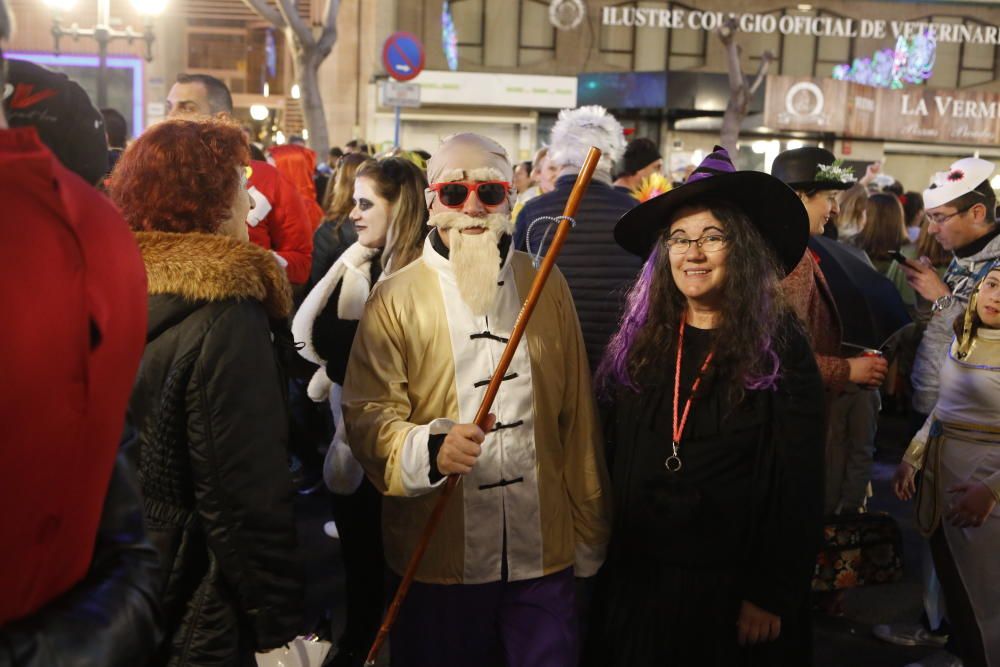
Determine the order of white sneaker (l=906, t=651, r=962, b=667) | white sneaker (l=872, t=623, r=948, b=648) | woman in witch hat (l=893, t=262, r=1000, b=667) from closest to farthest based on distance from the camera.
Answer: woman in witch hat (l=893, t=262, r=1000, b=667)
white sneaker (l=906, t=651, r=962, b=667)
white sneaker (l=872, t=623, r=948, b=648)

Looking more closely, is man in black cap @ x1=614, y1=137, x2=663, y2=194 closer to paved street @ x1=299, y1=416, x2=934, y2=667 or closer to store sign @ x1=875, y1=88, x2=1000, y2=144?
paved street @ x1=299, y1=416, x2=934, y2=667

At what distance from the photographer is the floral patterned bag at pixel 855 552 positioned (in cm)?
404

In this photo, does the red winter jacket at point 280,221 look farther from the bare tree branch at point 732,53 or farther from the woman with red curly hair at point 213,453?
the bare tree branch at point 732,53

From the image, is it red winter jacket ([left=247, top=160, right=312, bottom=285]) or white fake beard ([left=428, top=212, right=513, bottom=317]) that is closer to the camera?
white fake beard ([left=428, top=212, right=513, bottom=317])

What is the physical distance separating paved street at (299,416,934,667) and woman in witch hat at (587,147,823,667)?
1.86 meters

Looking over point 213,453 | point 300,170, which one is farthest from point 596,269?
point 300,170

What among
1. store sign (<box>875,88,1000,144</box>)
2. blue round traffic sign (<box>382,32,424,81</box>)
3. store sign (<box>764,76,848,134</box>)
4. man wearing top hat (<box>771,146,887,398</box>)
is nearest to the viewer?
man wearing top hat (<box>771,146,887,398</box>)

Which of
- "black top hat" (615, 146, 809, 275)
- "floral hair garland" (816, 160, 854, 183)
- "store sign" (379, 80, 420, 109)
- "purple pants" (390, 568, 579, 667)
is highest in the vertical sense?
"store sign" (379, 80, 420, 109)

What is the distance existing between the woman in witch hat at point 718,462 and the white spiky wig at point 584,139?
2.02 m

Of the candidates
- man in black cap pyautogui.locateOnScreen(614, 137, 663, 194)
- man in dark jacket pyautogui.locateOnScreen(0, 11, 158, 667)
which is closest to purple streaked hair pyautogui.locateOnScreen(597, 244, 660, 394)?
man in dark jacket pyautogui.locateOnScreen(0, 11, 158, 667)

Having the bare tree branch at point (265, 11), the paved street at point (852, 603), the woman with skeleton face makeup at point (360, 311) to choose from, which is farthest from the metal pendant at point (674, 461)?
the bare tree branch at point (265, 11)

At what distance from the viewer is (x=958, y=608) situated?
3750 millimetres

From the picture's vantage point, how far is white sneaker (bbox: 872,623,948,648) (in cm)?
457

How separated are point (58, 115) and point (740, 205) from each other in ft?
6.28
